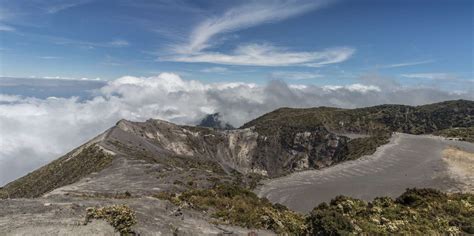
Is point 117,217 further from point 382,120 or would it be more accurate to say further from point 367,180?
point 382,120

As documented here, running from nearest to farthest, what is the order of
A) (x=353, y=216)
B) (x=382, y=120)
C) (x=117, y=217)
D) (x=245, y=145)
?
(x=117, y=217) → (x=353, y=216) → (x=245, y=145) → (x=382, y=120)

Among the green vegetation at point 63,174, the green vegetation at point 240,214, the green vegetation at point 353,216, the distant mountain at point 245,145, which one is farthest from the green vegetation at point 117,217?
the green vegetation at point 63,174

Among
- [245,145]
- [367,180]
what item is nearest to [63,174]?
[367,180]

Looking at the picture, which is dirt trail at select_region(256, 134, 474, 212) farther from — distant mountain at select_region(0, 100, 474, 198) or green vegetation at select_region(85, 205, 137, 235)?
green vegetation at select_region(85, 205, 137, 235)

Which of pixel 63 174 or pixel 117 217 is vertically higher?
pixel 117 217

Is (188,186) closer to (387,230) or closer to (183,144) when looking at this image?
(387,230)
